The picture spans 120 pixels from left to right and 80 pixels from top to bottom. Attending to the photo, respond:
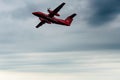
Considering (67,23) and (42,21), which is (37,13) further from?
(67,23)

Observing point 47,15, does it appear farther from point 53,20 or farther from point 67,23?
point 67,23

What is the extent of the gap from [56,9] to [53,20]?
746cm

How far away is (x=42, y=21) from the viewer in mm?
194625

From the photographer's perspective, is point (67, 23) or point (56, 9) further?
point (67, 23)

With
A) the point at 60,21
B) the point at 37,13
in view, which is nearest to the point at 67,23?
the point at 60,21

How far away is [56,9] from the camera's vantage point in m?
183

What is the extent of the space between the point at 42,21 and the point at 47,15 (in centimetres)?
1077

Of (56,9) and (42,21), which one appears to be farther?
(42,21)

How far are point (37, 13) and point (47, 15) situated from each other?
6.46 metres

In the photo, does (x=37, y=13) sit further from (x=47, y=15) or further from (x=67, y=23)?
(x=67, y=23)

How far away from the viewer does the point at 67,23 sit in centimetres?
19712

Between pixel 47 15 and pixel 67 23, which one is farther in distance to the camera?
pixel 67 23

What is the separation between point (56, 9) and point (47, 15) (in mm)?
7036

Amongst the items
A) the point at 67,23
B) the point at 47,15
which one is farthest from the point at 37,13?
the point at 67,23
